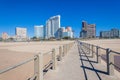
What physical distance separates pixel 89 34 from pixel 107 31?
21.7 m

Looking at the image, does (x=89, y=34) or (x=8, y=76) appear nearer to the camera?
(x=8, y=76)

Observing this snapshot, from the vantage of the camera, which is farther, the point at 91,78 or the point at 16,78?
the point at 16,78

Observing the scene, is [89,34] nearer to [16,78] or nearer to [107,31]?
[107,31]

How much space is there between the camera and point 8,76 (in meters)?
10.5

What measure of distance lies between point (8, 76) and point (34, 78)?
619 centimetres

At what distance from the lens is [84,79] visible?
5.89 meters

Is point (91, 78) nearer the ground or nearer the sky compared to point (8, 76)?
nearer the sky


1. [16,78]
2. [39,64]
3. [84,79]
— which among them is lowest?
[16,78]

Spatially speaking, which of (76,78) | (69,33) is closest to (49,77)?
(76,78)

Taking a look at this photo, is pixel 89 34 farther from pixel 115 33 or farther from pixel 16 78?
pixel 16 78

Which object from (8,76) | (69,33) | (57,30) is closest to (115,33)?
(69,33)

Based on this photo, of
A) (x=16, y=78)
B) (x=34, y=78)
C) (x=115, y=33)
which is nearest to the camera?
(x=34, y=78)

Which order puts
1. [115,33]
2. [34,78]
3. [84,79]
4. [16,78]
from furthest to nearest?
[115,33]
[16,78]
[84,79]
[34,78]

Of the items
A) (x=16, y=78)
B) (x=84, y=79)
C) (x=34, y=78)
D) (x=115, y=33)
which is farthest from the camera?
(x=115, y=33)
